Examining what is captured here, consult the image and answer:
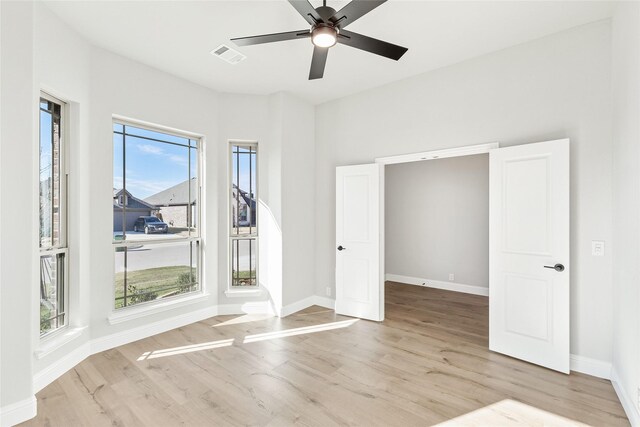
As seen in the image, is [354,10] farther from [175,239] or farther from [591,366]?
[591,366]

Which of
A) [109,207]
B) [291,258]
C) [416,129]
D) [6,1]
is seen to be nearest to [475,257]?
[416,129]

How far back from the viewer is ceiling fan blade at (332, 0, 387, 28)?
1.89 metres

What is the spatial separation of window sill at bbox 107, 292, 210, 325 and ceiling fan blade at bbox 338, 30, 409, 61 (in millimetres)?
3543

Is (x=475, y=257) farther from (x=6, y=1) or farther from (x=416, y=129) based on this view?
(x=6, y=1)

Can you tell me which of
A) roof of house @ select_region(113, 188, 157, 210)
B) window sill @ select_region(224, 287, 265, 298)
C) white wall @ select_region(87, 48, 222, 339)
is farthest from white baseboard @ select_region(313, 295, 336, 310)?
roof of house @ select_region(113, 188, 157, 210)

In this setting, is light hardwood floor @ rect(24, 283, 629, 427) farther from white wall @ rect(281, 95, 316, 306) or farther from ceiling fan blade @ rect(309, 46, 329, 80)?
ceiling fan blade @ rect(309, 46, 329, 80)

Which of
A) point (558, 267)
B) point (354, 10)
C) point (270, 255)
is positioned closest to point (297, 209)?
point (270, 255)

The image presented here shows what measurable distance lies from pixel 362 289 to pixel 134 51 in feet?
12.9

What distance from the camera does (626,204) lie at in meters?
2.20

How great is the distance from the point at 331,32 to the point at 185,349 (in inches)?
132

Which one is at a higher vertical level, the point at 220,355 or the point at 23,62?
the point at 23,62

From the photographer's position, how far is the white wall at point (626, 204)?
1.97 m

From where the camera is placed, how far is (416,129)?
3.79m

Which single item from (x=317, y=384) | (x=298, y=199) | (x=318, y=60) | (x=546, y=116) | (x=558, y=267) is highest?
(x=318, y=60)
